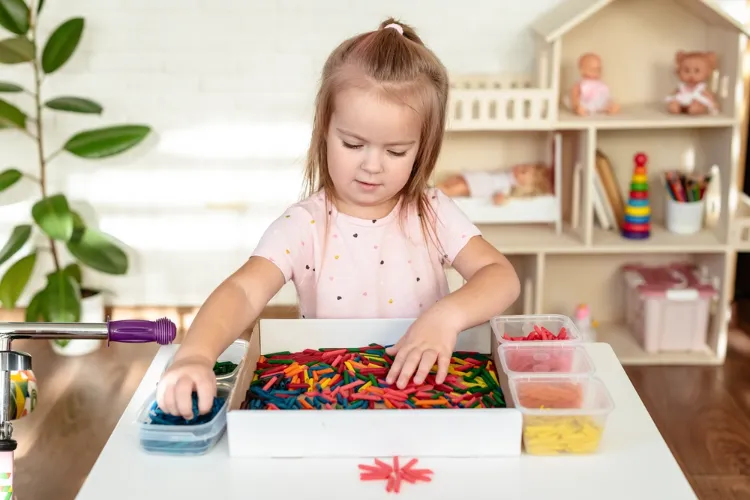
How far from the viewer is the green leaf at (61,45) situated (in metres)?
3.00

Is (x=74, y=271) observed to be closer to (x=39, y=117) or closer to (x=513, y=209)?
(x=39, y=117)

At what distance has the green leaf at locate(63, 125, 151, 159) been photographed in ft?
9.96

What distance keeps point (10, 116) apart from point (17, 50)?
0.71ft

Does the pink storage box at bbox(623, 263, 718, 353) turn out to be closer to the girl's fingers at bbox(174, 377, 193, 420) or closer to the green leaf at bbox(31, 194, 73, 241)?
the green leaf at bbox(31, 194, 73, 241)

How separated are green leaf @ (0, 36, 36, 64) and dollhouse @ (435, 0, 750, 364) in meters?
1.39

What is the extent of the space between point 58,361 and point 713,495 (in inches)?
83.5

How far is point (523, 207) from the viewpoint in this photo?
3047mm

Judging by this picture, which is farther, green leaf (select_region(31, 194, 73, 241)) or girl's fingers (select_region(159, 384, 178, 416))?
green leaf (select_region(31, 194, 73, 241))

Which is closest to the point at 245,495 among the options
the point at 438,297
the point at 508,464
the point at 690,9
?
the point at 508,464

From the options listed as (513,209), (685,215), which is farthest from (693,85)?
(513,209)

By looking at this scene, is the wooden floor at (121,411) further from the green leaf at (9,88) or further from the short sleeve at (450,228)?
the short sleeve at (450,228)

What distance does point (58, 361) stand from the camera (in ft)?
10.2

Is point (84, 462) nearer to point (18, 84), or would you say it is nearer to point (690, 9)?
point (18, 84)

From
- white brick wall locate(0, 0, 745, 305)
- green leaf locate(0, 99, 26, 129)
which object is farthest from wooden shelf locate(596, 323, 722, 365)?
green leaf locate(0, 99, 26, 129)
